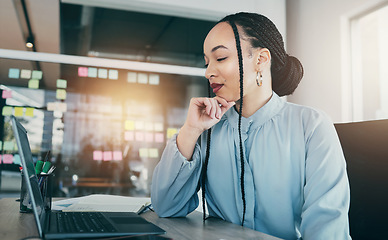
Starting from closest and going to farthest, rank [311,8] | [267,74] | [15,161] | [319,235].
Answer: [319,235] → [267,74] → [15,161] → [311,8]

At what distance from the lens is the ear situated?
3.95 feet

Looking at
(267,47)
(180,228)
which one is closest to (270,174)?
(180,228)

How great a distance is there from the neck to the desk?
0.40 metres

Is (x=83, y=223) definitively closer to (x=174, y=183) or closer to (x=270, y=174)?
(x=174, y=183)

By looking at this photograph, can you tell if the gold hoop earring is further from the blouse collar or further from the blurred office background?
the blurred office background

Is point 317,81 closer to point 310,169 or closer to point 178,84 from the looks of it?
point 178,84

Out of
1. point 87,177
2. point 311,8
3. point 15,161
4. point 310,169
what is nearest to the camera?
point 310,169

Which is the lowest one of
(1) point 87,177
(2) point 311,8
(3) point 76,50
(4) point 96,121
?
(1) point 87,177

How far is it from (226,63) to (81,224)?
0.68m

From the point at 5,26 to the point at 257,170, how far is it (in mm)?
2579

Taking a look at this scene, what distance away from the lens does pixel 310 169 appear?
0.99 metres

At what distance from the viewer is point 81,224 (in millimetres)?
768

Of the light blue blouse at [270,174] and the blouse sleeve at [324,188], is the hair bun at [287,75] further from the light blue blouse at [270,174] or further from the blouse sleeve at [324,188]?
the blouse sleeve at [324,188]

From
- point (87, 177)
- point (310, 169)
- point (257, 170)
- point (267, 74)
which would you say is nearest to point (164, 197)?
point (257, 170)
